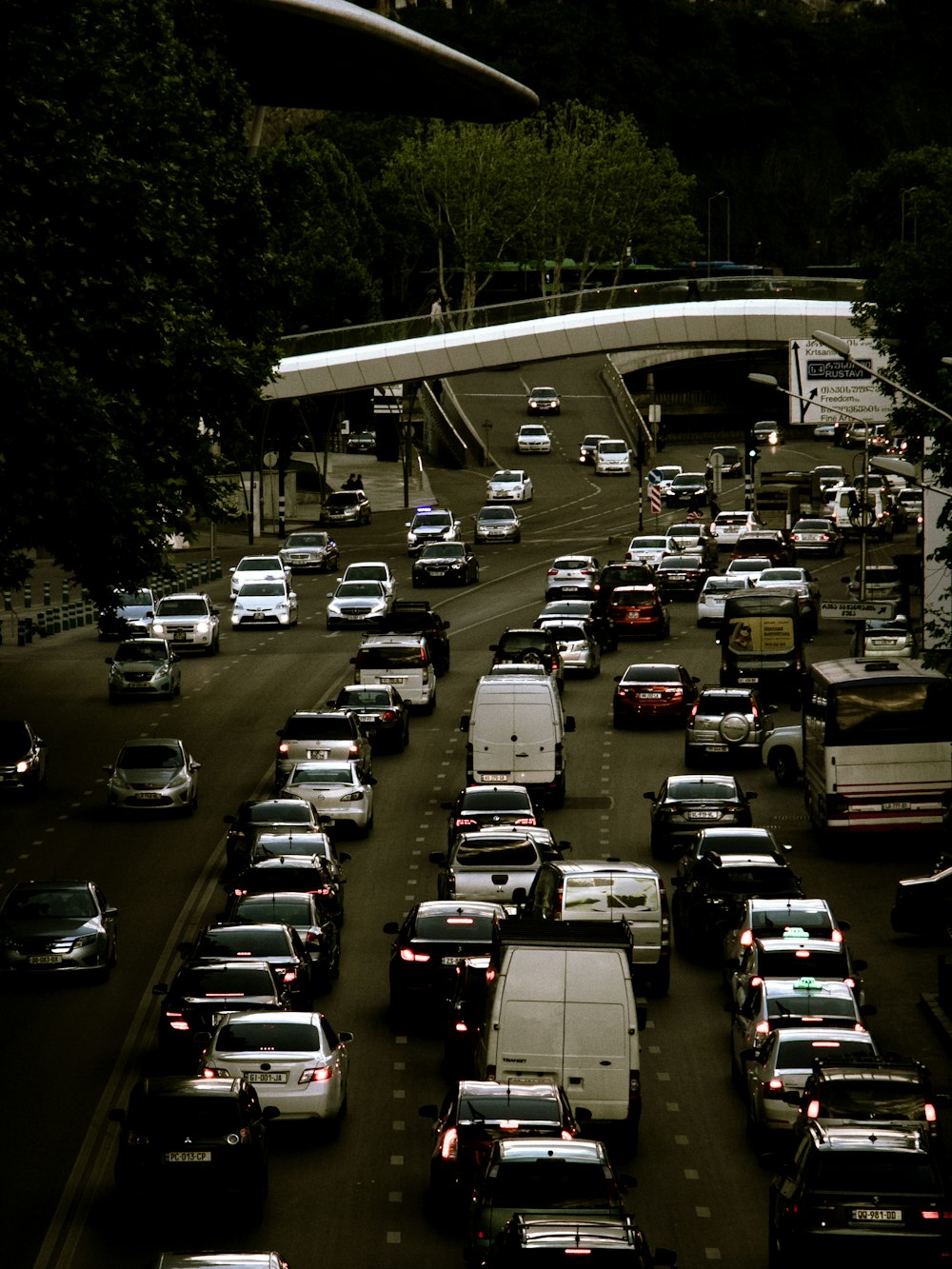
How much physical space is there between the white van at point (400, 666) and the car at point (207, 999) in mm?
25103

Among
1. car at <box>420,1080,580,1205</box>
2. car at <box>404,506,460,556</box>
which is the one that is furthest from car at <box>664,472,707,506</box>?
car at <box>420,1080,580,1205</box>

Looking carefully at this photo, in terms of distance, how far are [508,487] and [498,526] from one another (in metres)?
13.4

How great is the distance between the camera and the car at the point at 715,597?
210 ft

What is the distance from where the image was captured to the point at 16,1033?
87.7ft

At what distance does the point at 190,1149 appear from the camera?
Result: 1903 centimetres

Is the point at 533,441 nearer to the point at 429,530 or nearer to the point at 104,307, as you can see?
the point at 429,530

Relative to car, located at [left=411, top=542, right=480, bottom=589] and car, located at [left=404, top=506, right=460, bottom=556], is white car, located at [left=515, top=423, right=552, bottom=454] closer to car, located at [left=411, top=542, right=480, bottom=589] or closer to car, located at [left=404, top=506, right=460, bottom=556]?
car, located at [left=404, top=506, right=460, bottom=556]

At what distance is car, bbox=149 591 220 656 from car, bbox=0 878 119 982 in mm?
29956

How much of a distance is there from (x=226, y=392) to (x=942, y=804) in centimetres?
1709

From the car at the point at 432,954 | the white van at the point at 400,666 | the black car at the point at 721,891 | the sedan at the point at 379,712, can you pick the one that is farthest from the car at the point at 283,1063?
the white van at the point at 400,666

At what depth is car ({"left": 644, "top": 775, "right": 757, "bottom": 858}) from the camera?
1452 inches

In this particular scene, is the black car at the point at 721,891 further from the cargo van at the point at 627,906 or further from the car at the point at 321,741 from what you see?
the car at the point at 321,741

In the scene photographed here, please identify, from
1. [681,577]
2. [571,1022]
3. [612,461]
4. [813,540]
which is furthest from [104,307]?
[612,461]

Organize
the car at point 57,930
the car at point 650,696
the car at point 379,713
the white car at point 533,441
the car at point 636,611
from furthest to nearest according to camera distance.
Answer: the white car at point 533,441 → the car at point 636,611 → the car at point 650,696 → the car at point 379,713 → the car at point 57,930
